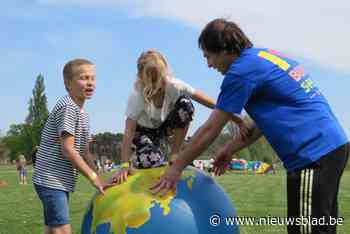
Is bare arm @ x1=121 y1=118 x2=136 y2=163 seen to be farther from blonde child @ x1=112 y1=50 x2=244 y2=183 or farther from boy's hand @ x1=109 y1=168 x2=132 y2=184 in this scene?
→ boy's hand @ x1=109 y1=168 x2=132 y2=184

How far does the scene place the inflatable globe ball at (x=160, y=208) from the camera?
448cm

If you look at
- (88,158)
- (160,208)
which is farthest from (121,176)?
(160,208)

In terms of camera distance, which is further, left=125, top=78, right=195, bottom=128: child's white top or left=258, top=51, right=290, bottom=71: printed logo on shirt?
left=125, top=78, right=195, bottom=128: child's white top

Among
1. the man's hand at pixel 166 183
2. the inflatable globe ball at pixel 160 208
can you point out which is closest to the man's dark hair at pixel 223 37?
the man's hand at pixel 166 183

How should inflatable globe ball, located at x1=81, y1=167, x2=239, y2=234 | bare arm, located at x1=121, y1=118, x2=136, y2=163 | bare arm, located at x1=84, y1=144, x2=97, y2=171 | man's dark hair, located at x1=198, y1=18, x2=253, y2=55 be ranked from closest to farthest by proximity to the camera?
man's dark hair, located at x1=198, y1=18, x2=253, y2=55 < inflatable globe ball, located at x1=81, y1=167, x2=239, y2=234 < bare arm, located at x1=84, y1=144, x2=97, y2=171 < bare arm, located at x1=121, y1=118, x2=136, y2=163

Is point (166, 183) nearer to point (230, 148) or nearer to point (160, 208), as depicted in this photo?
point (160, 208)

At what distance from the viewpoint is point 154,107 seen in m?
5.57

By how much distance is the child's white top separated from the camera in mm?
5523

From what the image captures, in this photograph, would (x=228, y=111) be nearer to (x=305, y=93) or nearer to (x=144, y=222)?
(x=305, y=93)

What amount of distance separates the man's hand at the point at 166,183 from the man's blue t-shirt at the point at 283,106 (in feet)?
2.52

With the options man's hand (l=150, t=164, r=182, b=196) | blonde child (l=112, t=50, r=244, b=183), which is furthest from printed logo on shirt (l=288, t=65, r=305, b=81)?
blonde child (l=112, t=50, r=244, b=183)

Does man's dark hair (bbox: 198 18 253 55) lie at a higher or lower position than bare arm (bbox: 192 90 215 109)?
higher

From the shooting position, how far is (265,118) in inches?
158

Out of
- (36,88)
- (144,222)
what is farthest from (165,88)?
(36,88)
